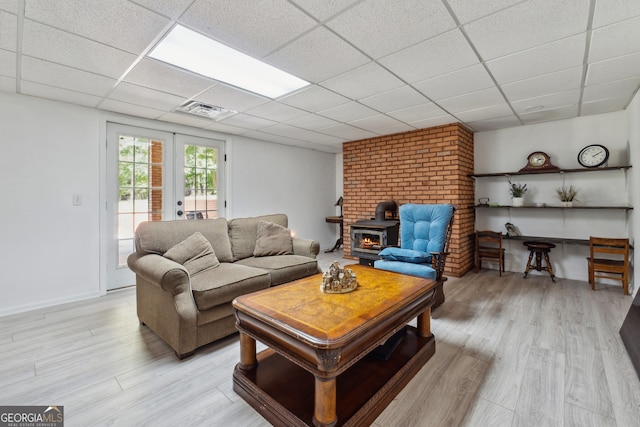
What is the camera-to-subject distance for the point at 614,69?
251 cm

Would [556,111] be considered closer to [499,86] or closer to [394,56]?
[499,86]

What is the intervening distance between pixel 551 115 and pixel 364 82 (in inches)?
115

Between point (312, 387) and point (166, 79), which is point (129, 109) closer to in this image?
point (166, 79)

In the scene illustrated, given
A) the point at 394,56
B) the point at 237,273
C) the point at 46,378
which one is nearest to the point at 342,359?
the point at 237,273

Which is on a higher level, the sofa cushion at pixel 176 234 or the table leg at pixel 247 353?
the sofa cushion at pixel 176 234

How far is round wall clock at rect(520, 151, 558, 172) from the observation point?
409 centimetres

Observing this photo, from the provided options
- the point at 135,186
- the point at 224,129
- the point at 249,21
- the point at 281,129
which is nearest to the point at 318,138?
the point at 281,129

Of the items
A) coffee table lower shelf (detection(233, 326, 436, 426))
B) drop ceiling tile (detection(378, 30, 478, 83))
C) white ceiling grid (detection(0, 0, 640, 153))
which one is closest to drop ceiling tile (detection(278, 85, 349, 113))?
white ceiling grid (detection(0, 0, 640, 153))

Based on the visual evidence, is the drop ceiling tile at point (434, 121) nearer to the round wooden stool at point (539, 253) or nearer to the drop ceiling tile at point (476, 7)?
the round wooden stool at point (539, 253)

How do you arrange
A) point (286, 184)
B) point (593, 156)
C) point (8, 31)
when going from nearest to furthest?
point (8, 31)
point (593, 156)
point (286, 184)

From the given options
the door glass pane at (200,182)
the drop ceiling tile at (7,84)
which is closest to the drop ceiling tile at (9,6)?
the drop ceiling tile at (7,84)

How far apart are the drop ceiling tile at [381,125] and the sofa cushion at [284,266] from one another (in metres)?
2.13

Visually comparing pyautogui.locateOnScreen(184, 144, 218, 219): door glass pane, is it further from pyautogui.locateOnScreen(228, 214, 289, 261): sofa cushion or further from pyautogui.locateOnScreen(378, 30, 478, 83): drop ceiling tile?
pyautogui.locateOnScreen(378, 30, 478, 83): drop ceiling tile

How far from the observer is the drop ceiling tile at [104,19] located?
164 cm
